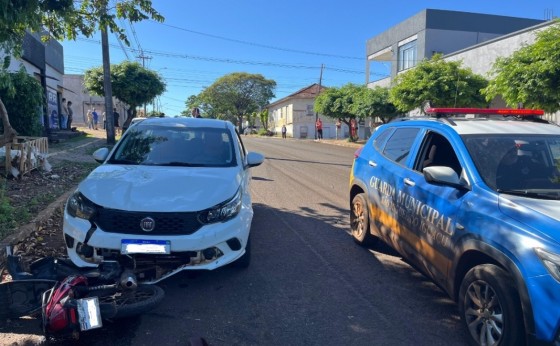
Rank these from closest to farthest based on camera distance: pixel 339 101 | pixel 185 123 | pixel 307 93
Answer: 1. pixel 185 123
2. pixel 339 101
3. pixel 307 93

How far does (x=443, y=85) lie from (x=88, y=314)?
19003 mm

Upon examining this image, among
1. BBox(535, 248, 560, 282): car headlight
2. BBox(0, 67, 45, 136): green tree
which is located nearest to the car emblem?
BBox(535, 248, 560, 282): car headlight

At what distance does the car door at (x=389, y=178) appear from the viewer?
4586 mm

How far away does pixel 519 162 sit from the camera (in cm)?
368

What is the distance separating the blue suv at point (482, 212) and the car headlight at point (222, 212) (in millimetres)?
1669

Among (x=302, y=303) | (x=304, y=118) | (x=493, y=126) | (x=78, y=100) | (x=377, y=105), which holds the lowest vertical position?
(x=302, y=303)

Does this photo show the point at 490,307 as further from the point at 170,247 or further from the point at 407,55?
the point at 407,55

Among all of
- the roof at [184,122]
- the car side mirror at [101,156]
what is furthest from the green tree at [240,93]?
the car side mirror at [101,156]

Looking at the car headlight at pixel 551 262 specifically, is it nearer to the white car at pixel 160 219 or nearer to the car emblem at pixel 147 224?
the white car at pixel 160 219

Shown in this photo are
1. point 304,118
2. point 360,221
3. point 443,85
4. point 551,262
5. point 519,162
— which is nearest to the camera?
point 551,262

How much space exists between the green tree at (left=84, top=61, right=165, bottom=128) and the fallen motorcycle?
19989 mm

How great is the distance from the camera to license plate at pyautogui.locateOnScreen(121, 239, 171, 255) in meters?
3.76

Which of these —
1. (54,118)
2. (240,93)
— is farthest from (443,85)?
(240,93)

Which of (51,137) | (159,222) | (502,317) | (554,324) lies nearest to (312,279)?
(159,222)
